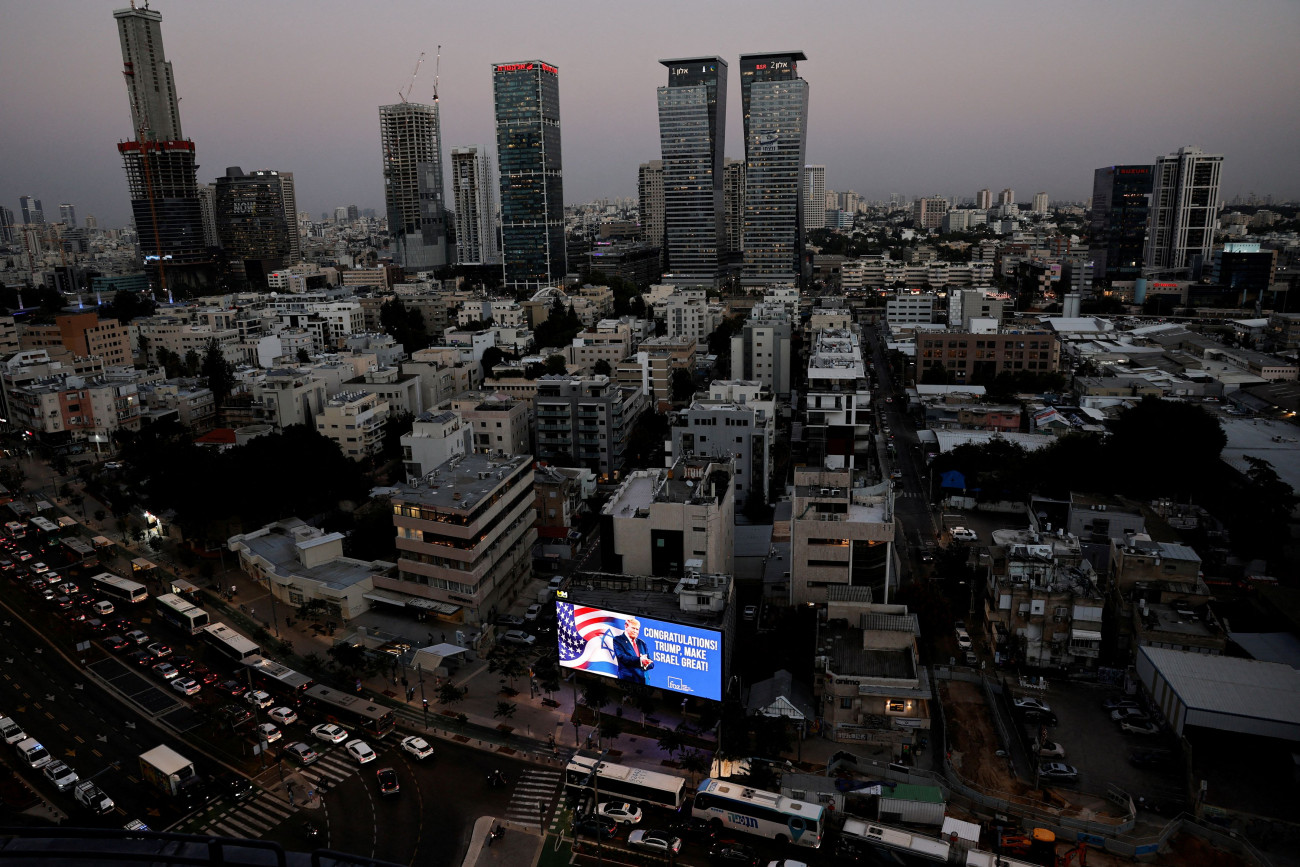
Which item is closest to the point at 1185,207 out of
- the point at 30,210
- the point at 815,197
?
the point at 815,197

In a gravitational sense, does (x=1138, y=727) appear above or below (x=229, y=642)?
below

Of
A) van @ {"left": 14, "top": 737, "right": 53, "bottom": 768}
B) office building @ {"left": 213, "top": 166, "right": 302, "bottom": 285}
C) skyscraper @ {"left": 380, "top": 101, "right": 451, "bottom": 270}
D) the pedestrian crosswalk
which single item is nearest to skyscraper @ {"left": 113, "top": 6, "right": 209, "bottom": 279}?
office building @ {"left": 213, "top": 166, "right": 302, "bottom": 285}

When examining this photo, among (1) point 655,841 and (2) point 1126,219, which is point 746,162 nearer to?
(2) point 1126,219

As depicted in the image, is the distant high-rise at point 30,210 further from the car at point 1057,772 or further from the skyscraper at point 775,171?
the car at point 1057,772

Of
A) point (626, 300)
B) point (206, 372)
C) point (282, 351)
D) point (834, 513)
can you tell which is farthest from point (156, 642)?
point (626, 300)

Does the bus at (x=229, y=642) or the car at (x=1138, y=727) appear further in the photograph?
the bus at (x=229, y=642)

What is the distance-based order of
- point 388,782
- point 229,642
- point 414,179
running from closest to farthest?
point 388,782
point 229,642
point 414,179

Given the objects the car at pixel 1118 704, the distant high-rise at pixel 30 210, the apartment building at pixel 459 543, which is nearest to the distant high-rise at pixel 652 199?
the apartment building at pixel 459 543
